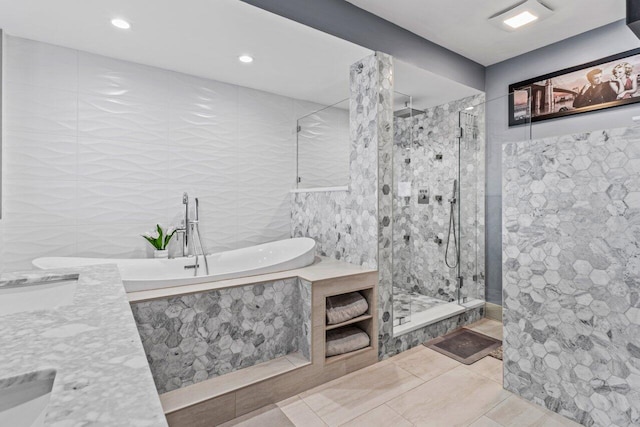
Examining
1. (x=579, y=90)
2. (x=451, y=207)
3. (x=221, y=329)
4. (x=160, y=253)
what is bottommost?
(x=221, y=329)

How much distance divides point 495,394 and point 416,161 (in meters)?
1.97

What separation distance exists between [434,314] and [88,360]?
302 cm

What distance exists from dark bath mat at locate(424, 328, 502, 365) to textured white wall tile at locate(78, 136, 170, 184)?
2850 mm

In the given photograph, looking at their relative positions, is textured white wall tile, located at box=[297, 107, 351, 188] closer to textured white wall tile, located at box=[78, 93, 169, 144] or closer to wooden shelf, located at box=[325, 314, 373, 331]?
textured white wall tile, located at box=[78, 93, 169, 144]

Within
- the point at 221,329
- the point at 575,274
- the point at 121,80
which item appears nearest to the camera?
the point at 575,274

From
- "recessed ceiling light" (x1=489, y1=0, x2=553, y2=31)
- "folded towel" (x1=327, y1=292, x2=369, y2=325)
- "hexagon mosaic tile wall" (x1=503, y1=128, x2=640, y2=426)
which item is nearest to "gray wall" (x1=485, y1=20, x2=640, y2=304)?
"recessed ceiling light" (x1=489, y1=0, x2=553, y2=31)

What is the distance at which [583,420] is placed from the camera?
182cm

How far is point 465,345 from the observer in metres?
2.87

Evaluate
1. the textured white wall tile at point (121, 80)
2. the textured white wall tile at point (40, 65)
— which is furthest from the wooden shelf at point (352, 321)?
the textured white wall tile at point (40, 65)

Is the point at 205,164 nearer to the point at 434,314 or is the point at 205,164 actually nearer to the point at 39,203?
the point at 39,203

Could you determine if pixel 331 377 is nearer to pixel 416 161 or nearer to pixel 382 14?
pixel 416 161

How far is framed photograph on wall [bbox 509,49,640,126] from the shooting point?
265cm

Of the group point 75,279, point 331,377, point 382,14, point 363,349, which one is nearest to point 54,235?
point 75,279

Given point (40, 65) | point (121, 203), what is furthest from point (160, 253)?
point (40, 65)
